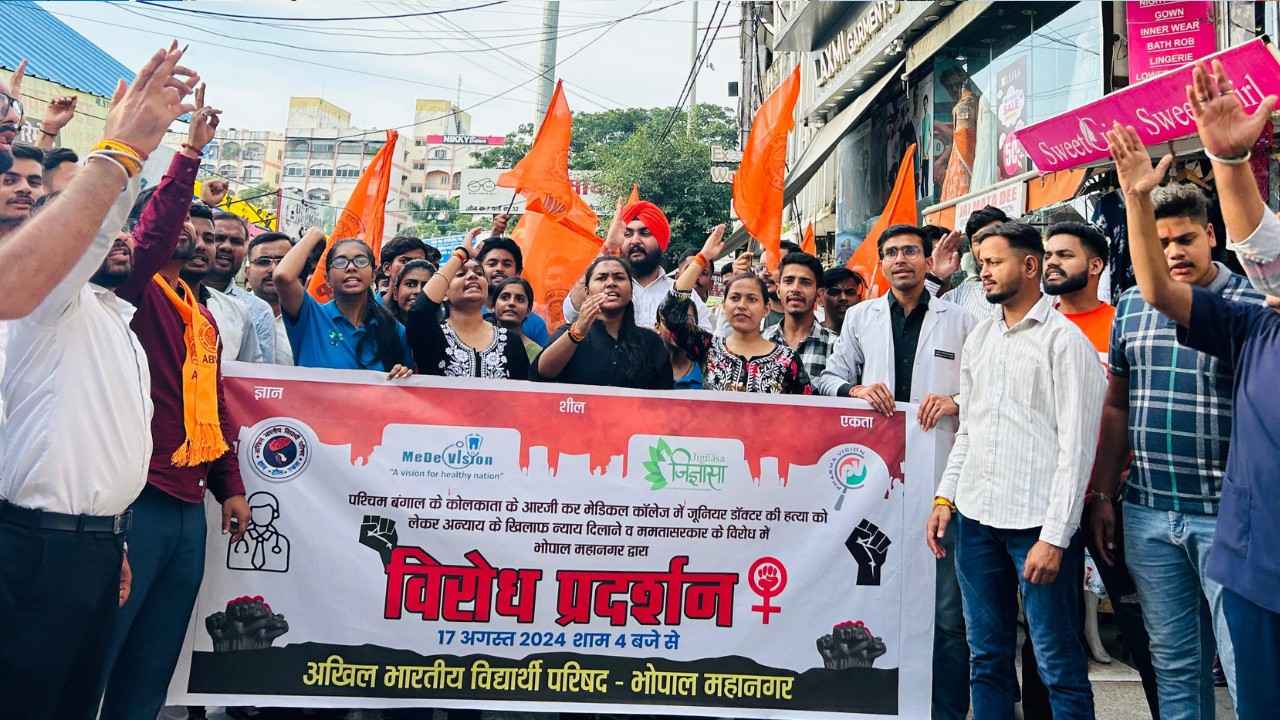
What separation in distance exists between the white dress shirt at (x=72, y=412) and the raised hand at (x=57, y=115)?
2725 millimetres

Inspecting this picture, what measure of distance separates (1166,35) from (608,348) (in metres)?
6.10

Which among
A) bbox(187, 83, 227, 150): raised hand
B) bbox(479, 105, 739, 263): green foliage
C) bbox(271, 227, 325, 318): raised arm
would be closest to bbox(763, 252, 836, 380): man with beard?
bbox(271, 227, 325, 318): raised arm

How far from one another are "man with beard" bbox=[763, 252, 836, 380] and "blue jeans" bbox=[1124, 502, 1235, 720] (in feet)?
6.05

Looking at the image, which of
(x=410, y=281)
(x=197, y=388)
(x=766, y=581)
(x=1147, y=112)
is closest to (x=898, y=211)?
(x=1147, y=112)

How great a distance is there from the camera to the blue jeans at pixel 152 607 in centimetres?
323

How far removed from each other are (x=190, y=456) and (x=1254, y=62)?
205 inches

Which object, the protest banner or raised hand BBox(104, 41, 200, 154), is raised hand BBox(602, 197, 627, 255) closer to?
the protest banner

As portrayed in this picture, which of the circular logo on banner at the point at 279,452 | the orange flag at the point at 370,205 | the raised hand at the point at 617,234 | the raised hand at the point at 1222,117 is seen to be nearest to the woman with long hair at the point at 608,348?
the circular logo on banner at the point at 279,452

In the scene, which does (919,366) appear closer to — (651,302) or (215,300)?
(651,302)

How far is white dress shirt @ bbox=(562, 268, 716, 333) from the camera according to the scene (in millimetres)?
6246

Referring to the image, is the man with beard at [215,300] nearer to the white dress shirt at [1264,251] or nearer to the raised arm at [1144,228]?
the raised arm at [1144,228]

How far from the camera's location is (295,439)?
4055 mm

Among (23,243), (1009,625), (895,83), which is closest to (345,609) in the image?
(23,243)

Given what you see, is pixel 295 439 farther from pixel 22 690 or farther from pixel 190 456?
pixel 22 690
